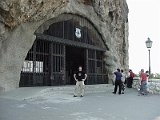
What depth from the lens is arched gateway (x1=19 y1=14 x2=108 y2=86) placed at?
529 inches

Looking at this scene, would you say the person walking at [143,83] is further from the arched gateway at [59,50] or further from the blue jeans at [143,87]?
the arched gateway at [59,50]

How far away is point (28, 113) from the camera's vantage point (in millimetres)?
6984

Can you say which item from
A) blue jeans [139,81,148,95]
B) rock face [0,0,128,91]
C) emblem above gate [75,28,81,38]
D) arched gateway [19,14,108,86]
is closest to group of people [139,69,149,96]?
blue jeans [139,81,148,95]

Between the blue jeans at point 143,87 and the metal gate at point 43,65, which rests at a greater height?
the metal gate at point 43,65

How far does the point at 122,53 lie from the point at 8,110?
56.9 feet

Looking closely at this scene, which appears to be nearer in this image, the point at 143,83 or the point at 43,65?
the point at 143,83

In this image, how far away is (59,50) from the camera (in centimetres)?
1517

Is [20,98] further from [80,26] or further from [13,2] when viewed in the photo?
[80,26]

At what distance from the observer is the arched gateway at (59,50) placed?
13.4 meters

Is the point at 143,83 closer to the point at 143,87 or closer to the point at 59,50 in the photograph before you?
the point at 143,87

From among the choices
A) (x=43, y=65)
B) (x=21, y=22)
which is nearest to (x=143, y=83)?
(x=43, y=65)

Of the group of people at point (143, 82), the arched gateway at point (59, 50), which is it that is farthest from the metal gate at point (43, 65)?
the group of people at point (143, 82)

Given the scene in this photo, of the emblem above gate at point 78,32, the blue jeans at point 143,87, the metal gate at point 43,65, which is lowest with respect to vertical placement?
the blue jeans at point 143,87

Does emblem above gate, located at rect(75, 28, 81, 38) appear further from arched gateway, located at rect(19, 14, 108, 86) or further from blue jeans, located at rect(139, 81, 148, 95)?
blue jeans, located at rect(139, 81, 148, 95)
